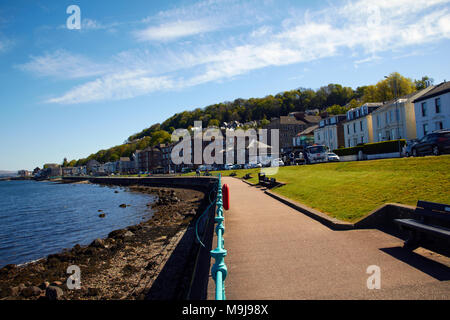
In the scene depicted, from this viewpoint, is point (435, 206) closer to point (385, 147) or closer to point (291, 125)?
point (385, 147)

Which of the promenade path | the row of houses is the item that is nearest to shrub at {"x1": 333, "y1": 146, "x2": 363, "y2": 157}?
the row of houses

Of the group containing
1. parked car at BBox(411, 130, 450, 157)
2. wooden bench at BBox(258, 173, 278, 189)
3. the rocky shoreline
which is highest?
parked car at BBox(411, 130, 450, 157)

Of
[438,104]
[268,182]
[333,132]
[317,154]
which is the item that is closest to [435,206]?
[268,182]

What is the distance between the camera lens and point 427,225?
6012mm

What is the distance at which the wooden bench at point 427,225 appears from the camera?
5.64 meters

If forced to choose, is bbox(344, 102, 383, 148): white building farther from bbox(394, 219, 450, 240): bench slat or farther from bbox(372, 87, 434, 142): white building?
bbox(394, 219, 450, 240): bench slat

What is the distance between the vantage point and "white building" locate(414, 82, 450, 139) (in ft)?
114

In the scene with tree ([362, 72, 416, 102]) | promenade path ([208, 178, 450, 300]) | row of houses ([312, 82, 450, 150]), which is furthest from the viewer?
tree ([362, 72, 416, 102])

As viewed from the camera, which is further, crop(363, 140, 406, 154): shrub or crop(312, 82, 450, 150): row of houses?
crop(312, 82, 450, 150): row of houses

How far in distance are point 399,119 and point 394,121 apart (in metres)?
0.83


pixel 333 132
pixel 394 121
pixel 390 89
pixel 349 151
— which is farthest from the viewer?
pixel 390 89

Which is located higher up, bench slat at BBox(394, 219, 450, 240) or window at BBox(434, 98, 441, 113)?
window at BBox(434, 98, 441, 113)

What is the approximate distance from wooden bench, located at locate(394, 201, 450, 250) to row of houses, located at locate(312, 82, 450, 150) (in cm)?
3588
